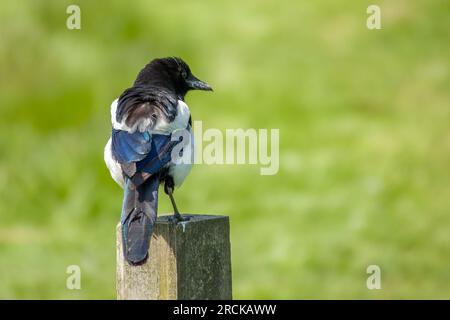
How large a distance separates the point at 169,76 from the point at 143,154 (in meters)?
1.28

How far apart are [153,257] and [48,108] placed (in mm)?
6568

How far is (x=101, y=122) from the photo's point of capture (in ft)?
31.2

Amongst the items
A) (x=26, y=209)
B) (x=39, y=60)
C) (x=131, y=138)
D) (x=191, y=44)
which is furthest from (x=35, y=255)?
(x=131, y=138)

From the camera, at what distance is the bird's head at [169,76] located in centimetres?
490

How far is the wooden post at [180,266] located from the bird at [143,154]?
0.07 meters

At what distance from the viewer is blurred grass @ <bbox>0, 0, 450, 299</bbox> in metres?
7.91

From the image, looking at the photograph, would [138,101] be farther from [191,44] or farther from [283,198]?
[191,44]

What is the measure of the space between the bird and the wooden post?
7cm
